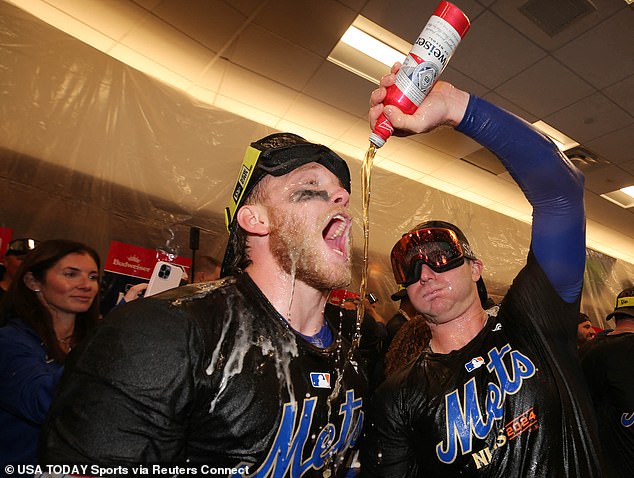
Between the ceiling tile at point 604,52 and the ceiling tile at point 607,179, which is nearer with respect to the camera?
the ceiling tile at point 604,52

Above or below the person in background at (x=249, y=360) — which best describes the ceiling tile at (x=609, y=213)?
above

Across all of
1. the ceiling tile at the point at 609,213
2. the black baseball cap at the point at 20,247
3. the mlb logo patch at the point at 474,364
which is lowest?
the mlb logo patch at the point at 474,364

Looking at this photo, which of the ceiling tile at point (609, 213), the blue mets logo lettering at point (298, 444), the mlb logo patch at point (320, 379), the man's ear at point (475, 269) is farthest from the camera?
the ceiling tile at point (609, 213)

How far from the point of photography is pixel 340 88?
16.4ft

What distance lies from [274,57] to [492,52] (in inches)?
94.6

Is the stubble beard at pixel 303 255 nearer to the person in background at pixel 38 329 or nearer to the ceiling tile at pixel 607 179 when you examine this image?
the person in background at pixel 38 329

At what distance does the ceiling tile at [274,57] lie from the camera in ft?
13.9

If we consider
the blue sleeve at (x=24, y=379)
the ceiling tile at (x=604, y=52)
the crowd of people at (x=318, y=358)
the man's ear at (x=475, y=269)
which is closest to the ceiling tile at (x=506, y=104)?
the ceiling tile at (x=604, y=52)

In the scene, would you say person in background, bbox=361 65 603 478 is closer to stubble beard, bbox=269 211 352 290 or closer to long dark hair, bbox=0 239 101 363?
stubble beard, bbox=269 211 352 290

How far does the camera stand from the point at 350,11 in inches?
151

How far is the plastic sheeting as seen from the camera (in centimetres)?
376

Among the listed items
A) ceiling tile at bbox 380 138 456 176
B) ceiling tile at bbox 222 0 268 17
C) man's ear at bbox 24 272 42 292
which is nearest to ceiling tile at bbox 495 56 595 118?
ceiling tile at bbox 380 138 456 176

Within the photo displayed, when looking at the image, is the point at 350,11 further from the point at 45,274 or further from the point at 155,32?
the point at 45,274

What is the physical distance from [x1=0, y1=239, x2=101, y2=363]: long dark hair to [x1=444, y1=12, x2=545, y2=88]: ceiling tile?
4.18m
